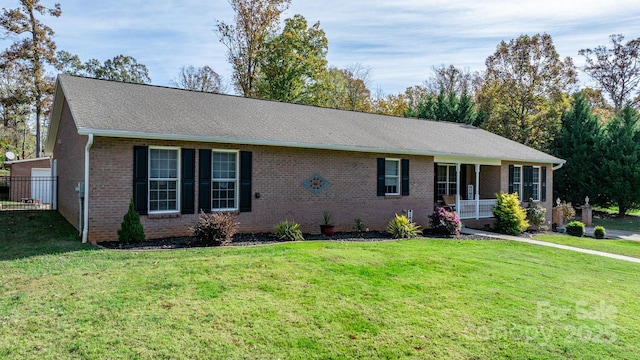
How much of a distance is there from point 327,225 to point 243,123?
4.15m

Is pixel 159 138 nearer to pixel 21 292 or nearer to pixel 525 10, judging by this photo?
pixel 21 292

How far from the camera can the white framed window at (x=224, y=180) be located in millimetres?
10859

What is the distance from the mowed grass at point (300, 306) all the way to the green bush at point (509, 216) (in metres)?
6.46

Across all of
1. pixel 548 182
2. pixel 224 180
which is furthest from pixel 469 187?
pixel 224 180

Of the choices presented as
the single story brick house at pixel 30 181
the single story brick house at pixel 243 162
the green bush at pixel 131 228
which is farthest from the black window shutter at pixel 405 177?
the single story brick house at pixel 30 181

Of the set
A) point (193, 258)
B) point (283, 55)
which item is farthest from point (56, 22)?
point (193, 258)

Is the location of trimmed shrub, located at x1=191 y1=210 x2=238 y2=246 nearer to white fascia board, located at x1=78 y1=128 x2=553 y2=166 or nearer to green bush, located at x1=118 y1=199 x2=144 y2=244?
green bush, located at x1=118 y1=199 x2=144 y2=244

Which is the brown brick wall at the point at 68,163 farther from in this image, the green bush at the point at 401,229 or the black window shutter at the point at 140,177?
the green bush at the point at 401,229

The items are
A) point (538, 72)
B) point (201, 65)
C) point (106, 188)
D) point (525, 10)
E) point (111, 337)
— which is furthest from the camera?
point (201, 65)

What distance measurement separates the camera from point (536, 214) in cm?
1678

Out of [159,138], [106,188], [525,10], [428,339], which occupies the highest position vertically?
[525,10]

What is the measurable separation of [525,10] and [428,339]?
10662 millimetres

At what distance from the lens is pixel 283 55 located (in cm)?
2784

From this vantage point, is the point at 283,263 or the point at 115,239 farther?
the point at 115,239
